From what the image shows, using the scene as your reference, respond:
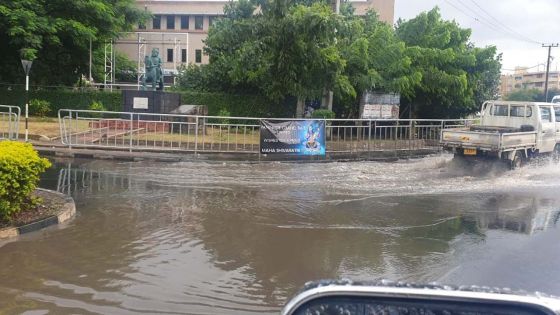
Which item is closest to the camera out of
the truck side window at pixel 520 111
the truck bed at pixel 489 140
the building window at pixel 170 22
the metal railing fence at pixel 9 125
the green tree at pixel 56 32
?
the truck bed at pixel 489 140

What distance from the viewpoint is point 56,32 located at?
31.3m

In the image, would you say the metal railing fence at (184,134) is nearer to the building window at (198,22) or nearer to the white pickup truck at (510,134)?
the white pickup truck at (510,134)

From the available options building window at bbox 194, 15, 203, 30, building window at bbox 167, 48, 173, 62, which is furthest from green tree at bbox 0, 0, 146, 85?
building window at bbox 194, 15, 203, 30

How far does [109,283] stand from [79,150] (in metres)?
12.4

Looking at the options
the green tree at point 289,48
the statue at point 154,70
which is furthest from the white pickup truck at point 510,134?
the statue at point 154,70

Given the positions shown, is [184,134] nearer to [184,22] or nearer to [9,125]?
[9,125]

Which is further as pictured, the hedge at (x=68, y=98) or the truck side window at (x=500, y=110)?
the hedge at (x=68, y=98)

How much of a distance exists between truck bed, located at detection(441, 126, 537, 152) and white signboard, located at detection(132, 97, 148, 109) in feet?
46.2

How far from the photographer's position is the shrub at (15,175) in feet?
24.6

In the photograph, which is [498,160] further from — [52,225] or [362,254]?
[52,225]

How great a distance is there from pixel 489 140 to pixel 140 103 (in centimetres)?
1582

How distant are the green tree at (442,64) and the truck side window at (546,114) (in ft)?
25.6

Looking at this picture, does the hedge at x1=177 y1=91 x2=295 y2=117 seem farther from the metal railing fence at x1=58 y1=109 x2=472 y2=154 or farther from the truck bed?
the truck bed

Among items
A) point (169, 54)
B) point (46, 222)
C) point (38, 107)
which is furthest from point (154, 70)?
point (169, 54)
